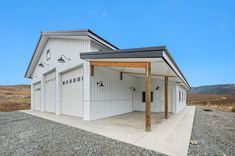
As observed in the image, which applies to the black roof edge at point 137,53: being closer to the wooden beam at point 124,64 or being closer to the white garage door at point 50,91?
the wooden beam at point 124,64

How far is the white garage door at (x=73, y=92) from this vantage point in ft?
30.0

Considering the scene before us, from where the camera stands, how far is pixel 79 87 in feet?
30.2

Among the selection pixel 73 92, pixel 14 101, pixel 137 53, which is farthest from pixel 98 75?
pixel 14 101

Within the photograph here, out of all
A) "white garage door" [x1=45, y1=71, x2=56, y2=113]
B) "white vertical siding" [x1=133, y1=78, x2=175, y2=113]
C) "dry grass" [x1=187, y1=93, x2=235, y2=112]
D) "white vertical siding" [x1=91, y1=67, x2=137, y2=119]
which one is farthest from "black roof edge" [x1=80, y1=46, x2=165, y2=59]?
"dry grass" [x1=187, y1=93, x2=235, y2=112]

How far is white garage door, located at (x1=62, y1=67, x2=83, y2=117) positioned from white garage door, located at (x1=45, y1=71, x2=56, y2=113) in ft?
5.68

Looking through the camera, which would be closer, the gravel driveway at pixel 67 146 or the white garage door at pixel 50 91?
the gravel driveway at pixel 67 146

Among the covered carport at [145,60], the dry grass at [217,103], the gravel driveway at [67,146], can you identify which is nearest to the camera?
the gravel driveway at [67,146]

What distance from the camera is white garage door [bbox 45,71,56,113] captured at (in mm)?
12023

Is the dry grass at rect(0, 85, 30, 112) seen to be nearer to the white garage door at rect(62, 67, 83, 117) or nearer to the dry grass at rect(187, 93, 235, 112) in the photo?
the white garage door at rect(62, 67, 83, 117)

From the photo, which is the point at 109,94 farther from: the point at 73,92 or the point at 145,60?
the point at 145,60

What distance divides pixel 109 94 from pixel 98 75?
62.8 inches

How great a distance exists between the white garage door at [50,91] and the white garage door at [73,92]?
5.68ft

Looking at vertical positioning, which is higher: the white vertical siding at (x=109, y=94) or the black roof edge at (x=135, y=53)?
the black roof edge at (x=135, y=53)

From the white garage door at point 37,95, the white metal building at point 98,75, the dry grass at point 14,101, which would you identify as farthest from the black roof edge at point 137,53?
the dry grass at point 14,101
